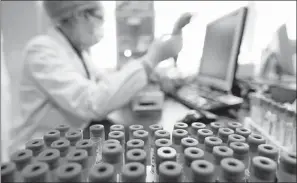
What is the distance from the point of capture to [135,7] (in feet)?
6.15

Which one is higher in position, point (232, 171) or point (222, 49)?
point (222, 49)

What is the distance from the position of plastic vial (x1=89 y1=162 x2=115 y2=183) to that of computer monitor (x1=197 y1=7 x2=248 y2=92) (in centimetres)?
89

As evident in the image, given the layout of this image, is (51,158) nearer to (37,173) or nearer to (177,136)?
(37,173)

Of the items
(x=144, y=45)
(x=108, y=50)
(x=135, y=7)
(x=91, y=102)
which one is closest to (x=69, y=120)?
(x=91, y=102)

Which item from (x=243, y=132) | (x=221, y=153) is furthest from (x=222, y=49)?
(x=221, y=153)

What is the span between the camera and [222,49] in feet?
3.68

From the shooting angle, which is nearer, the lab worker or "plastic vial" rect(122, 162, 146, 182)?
"plastic vial" rect(122, 162, 146, 182)

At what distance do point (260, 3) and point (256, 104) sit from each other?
9.37 feet

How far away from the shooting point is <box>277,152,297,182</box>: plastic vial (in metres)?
0.27

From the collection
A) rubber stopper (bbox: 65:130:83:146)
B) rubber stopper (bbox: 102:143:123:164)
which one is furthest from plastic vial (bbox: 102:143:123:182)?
rubber stopper (bbox: 65:130:83:146)

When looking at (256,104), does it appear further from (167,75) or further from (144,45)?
(144,45)

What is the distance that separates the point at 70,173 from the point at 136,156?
0.33 feet

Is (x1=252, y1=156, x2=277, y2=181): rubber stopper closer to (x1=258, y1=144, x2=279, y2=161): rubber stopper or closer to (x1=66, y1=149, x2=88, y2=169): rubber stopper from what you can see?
(x1=258, y1=144, x2=279, y2=161): rubber stopper

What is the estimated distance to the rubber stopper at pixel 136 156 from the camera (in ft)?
0.97
